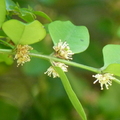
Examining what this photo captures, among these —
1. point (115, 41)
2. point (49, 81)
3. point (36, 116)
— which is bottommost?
point (36, 116)

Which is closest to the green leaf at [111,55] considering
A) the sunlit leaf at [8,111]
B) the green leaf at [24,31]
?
the green leaf at [24,31]

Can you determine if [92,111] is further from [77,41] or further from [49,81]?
[77,41]

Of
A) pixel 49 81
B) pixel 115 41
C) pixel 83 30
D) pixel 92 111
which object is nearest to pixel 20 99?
pixel 49 81

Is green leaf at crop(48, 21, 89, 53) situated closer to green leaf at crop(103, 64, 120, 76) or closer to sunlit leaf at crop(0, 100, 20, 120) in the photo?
green leaf at crop(103, 64, 120, 76)

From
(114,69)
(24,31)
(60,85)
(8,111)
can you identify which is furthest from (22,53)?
(60,85)

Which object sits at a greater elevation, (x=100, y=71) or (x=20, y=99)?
(x=20, y=99)

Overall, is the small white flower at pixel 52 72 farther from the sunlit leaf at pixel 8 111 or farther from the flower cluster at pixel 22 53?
the sunlit leaf at pixel 8 111
